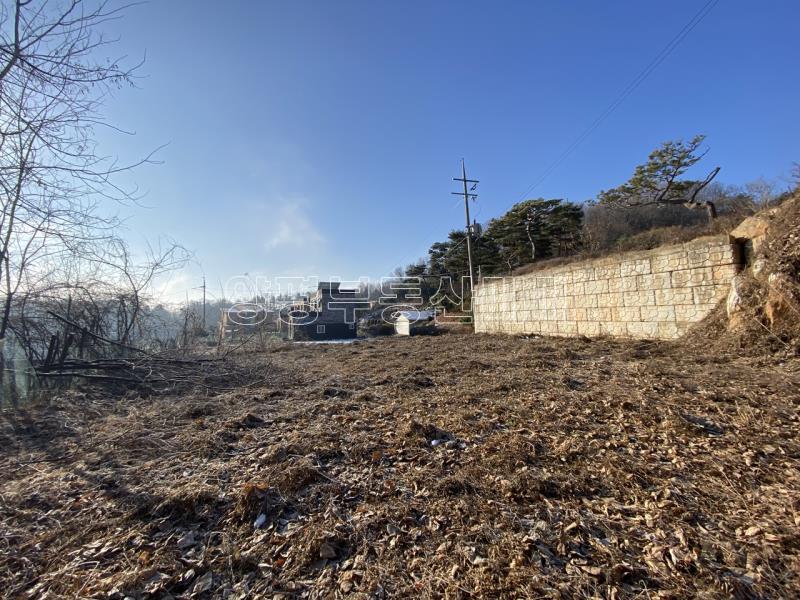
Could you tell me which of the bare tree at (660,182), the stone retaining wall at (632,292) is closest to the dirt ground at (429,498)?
the stone retaining wall at (632,292)

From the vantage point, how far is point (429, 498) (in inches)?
71.9

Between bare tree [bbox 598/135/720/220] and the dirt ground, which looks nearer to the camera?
the dirt ground

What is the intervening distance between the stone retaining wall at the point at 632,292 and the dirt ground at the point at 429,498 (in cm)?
263

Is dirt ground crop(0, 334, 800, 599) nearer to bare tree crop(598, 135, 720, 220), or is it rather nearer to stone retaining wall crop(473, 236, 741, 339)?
stone retaining wall crop(473, 236, 741, 339)

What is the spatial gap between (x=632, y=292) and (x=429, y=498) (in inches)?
282

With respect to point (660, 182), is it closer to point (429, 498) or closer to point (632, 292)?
point (632, 292)

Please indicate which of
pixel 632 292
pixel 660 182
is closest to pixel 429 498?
pixel 632 292

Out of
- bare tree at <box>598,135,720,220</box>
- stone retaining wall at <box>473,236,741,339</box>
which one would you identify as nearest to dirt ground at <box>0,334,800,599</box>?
stone retaining wall at <box>473,236,741,339</box>

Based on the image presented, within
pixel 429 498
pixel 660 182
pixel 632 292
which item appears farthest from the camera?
pixel 660 182

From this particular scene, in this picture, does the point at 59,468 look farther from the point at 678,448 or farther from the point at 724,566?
the point at 678,448

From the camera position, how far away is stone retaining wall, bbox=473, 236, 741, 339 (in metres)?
5.57

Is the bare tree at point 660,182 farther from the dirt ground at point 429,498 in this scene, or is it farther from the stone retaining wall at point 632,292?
the dirt ground at point 429,498

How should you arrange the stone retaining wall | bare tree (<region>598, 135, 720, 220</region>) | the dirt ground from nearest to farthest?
the dirt ground
the stone retaining wall
bare tree (<region>598, 135, 720, 220</region>)

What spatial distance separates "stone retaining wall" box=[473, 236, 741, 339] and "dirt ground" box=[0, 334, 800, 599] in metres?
2.63
